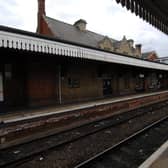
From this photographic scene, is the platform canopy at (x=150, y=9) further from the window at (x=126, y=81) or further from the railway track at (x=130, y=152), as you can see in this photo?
the window at (x=126, y=81)

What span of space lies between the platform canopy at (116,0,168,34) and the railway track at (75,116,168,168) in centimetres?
359

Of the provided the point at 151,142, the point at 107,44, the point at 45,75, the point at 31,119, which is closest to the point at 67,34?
the point at 107,44

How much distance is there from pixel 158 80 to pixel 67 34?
16674 mm

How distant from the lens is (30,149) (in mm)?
6730

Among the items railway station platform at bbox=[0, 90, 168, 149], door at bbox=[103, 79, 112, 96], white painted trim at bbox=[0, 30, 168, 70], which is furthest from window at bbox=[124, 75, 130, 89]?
railway station platform at bbox=[0, 90, 168, 149]

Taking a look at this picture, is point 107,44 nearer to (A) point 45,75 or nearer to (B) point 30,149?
(A) point 45,75

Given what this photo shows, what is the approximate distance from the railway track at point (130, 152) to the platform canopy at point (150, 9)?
11.8 feet

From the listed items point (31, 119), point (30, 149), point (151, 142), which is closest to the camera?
point (30, 149)

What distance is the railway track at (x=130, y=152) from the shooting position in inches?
212

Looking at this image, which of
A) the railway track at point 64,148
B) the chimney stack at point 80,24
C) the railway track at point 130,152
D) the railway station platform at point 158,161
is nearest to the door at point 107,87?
the railway track at point 64,148

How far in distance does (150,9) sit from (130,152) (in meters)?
4.37

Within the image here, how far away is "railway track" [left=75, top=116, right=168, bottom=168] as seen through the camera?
17.7ft

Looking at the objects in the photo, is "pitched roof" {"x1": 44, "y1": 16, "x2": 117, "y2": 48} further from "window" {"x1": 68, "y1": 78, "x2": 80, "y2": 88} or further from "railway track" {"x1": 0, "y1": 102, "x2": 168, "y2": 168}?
"railway track" {"x1": 0, "y1": 102, "x2": 168, "y2": 168}

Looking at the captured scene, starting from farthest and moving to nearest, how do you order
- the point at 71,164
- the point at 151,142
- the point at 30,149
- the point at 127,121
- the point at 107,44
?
the point at 107,44
the point at 127,121
the point at 151,142
the point at 30,149
the point at 71,164
